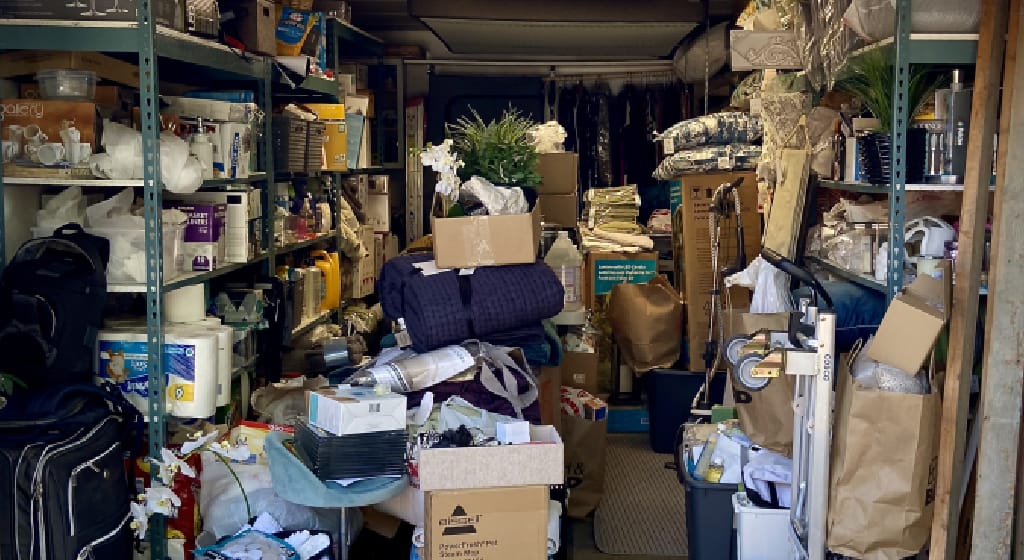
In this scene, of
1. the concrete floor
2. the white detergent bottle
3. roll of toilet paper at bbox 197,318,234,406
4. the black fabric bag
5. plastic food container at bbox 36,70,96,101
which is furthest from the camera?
the white detergent bottle

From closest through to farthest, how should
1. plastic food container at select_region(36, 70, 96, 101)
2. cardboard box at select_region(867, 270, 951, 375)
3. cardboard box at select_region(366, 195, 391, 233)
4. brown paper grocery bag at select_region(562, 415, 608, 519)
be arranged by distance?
1. cardboard box at select_region(867, 270, 951, 375)
2. plastic food container at select_region(36, 70, 96, 101)
3. brown paper grocery bag at select_region(562, 415, 608, 519)
4. cardboard box at select_region(366, 195, 391, 233)

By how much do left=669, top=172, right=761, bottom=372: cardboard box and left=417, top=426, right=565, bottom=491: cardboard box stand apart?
11.4 ft

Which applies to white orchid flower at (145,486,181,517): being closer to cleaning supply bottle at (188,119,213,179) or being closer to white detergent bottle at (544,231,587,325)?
cleaning supply bottle at (188,119,213,179)

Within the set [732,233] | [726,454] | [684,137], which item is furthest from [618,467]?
[726,454]

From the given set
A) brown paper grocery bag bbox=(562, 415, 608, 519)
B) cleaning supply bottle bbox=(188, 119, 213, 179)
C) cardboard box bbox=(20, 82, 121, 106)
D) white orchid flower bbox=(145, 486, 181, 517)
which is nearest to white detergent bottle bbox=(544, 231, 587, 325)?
brown paper grocery bag bbox=(562, 415, 608, 519)

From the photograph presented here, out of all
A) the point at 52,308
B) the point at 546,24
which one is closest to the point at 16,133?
the point at 52,308

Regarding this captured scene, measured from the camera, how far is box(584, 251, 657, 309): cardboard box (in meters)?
7.17

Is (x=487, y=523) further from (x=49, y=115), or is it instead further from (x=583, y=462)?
(x=583, y=462)

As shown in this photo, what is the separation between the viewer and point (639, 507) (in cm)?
544

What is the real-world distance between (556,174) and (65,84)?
8.35 feet

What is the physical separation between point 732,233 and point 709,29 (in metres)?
1.83

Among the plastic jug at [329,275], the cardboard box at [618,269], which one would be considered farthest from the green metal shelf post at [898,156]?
the cardboard box at [618,269]

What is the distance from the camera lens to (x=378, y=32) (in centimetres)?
852

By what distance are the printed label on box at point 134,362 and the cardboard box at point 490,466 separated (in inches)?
44.3
